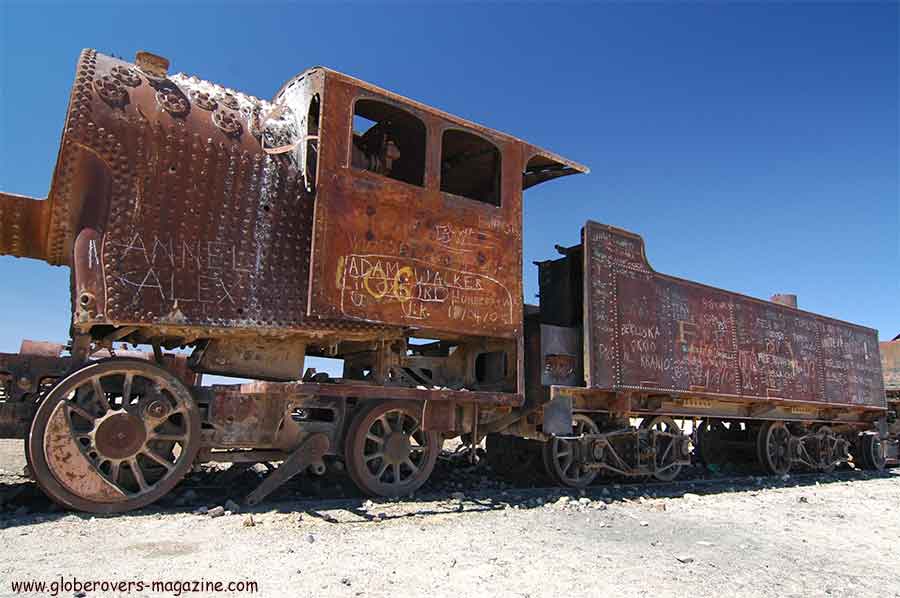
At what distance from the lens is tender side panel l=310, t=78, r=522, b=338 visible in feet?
18.5

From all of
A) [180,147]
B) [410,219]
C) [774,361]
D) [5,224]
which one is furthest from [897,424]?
[5,224]

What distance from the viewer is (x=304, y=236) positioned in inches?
225

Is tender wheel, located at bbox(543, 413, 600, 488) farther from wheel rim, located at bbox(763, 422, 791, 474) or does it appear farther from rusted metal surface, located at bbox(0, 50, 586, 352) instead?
wheel rim, located at bbox(763, 422, 791, 474)

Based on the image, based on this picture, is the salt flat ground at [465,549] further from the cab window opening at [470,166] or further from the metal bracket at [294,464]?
the cab window opening at [470,166]

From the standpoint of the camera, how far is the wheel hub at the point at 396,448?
20.1 ft

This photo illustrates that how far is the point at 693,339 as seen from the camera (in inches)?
361

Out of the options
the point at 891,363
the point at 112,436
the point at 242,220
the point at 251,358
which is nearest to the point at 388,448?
the point at 251,358

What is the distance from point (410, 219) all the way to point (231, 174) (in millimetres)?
1735

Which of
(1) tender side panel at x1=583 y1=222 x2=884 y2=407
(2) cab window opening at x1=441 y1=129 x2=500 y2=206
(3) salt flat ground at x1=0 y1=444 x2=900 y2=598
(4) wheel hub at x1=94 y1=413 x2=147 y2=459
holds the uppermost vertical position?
(2) cab window opening at x1=441 y1=129 x2=500 y2=206

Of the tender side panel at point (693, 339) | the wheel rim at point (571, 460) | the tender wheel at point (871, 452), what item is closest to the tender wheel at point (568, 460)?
the wheel rim at point (571, 460)

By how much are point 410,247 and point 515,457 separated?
4345mm

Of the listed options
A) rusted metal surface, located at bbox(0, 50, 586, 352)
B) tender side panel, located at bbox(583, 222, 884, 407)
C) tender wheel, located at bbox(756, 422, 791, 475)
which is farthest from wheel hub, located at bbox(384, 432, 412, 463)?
tender wheel, located at bbox(756, 422, 791, 475)

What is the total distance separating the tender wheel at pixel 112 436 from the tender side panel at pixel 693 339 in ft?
15.8

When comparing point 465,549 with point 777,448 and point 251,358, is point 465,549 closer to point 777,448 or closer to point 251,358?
point 251,358
